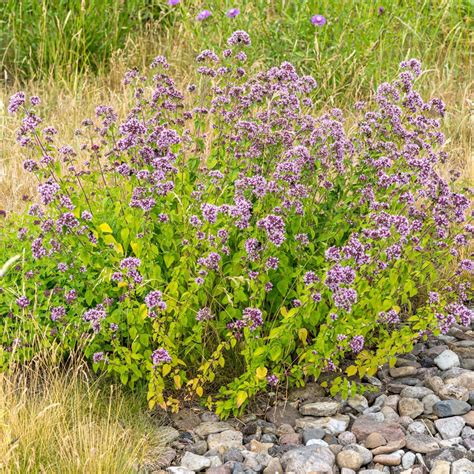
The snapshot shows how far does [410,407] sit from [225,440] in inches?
31.4

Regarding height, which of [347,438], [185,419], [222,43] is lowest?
[185,419]

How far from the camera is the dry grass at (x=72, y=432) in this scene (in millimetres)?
2686

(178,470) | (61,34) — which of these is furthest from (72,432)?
(61,34)

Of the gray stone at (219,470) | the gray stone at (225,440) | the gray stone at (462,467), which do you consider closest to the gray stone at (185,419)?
the gray stone at (225,440)

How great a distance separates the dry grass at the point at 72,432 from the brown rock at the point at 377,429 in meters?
0.78

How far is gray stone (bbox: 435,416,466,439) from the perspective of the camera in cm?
314

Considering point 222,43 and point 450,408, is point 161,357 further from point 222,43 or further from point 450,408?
point 222,43

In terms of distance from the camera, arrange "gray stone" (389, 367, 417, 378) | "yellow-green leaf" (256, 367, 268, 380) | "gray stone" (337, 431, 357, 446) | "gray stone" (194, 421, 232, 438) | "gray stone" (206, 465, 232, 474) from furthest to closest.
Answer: "gray stone" (389, 367, 417, 378) → "gray stone" (194, 421, 232, 438) → "gray stone" (337, 431, 357, 446) → "yellow-green leaf" (256, 367, 268, 380) → "gray stone" (206, 465, 232, 474)

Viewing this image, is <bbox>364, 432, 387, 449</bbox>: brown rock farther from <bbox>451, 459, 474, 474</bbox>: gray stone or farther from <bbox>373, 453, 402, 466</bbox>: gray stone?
<bbox>451, 459, 474, 474</bbox>: gray stone

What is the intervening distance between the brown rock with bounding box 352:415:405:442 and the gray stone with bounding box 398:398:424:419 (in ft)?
0.57

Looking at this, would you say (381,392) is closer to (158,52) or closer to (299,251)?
(299,251)

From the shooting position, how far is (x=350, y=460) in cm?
293

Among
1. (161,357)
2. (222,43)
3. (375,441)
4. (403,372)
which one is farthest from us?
(222,43)

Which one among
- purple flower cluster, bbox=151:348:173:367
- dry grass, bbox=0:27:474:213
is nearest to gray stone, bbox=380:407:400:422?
purple flower cluster, bbox=151:348:173:367
